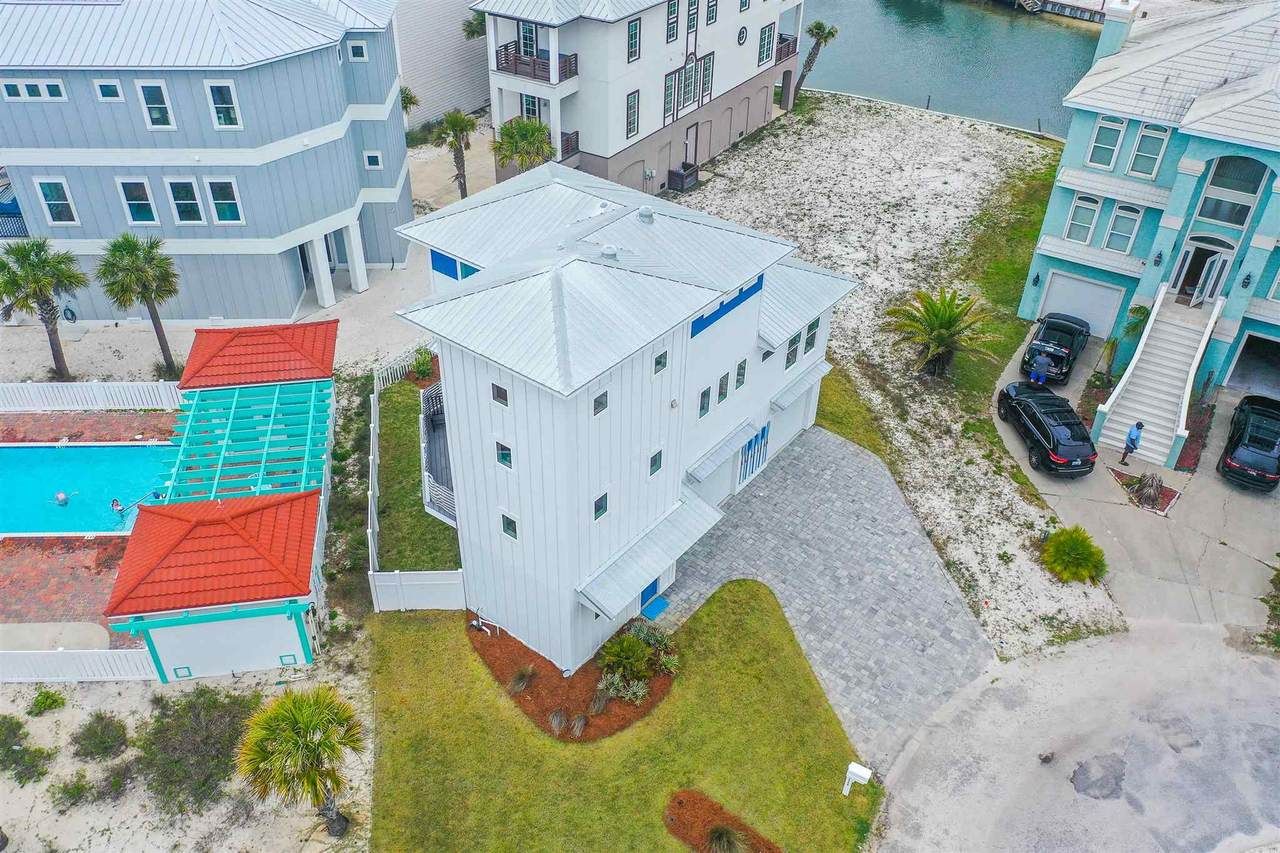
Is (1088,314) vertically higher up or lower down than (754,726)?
higher up

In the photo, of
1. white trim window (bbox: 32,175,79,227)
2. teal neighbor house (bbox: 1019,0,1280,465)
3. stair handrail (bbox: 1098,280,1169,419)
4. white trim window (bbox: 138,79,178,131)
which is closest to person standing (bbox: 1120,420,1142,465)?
teal neighbor house (bbox: 1019,0,1280,465)

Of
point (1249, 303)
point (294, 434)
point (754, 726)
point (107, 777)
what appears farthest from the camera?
point (1249, 303)

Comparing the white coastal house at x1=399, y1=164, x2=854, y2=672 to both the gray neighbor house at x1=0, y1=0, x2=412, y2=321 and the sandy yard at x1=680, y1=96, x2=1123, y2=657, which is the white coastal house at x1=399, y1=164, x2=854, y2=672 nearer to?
the sandy yard at x1=680, y1=96, x2=1123, y2=657

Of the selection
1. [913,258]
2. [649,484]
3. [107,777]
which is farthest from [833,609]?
[913,258]

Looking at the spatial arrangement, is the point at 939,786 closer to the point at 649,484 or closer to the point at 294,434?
the point at 649,484

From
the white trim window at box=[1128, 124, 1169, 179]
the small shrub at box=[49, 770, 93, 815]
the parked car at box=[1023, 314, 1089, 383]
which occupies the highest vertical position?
the white trim window at box=[1128, 124, 1169, 179]

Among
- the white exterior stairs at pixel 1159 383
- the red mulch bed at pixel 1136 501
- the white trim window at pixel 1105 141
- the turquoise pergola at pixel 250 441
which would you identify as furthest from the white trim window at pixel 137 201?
the red mulch bed at pixel 1136 501
